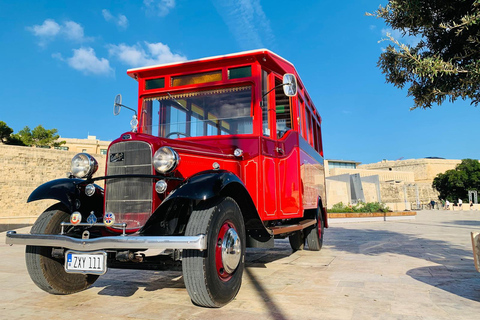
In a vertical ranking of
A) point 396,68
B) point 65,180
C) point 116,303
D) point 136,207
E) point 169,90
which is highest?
point 396,68

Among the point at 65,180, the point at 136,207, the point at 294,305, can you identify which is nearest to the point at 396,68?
the point at 294,305

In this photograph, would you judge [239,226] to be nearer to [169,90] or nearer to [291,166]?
[291,166]

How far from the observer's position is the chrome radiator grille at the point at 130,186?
3.32 metres

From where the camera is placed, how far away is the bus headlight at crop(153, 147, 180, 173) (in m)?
3.25

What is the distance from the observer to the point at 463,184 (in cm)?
5266

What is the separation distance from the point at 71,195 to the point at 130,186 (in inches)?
31.8

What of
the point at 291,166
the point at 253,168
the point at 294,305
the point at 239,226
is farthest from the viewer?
the point at 291,166

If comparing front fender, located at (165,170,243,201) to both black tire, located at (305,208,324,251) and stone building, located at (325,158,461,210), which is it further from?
stone building, located at (325,158,461,210)

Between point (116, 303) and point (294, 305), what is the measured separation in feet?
5.68

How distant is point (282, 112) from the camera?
5.22 m

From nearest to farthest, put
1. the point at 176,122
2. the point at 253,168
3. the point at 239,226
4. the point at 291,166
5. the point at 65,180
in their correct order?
the point at 239,226, the point at 65,180, the point at 253,168, the point at 176,122, the point at 291,166

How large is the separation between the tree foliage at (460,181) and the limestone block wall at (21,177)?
5214 cm

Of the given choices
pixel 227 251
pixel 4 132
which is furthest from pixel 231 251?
pixel 4 132

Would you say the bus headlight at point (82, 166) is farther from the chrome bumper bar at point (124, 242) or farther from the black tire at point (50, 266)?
the chrome bumper bar at point (124, 242)
